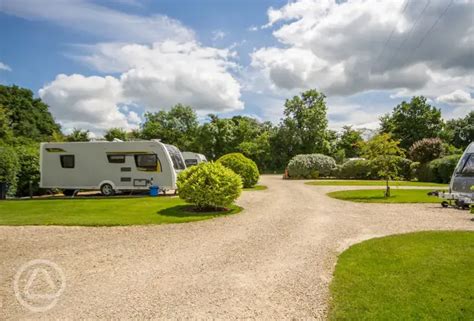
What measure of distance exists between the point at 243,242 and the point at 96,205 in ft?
25.4

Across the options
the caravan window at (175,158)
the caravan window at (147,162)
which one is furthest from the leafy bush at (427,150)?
the caravan window at (147,162)

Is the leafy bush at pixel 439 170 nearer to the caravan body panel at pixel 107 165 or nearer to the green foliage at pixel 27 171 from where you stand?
A: the caravan body panel at pixel 107 165

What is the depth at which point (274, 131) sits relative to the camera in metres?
41.9

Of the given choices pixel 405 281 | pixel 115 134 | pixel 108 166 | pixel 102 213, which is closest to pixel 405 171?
pixel 108 166

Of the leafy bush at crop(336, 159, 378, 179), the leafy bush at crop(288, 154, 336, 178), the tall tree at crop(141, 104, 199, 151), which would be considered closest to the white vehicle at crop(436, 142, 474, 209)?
the leafy bush at crop(336, 159, 378, 179)

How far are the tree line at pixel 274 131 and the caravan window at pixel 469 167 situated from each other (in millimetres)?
24186

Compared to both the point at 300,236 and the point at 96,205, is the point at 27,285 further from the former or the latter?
the point at 96,205

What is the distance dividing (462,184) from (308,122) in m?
26.5

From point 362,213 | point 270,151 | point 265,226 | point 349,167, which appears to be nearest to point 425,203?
point 362,213

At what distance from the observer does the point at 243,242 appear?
7246 millimetres

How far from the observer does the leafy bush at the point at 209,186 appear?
1093 centimetres

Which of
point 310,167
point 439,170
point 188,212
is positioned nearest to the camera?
point 188,212

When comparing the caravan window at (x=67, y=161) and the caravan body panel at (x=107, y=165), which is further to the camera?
the caravan window at (x=67, y=161)

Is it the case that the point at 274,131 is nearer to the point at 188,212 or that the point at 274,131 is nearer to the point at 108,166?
the point at 108,166
